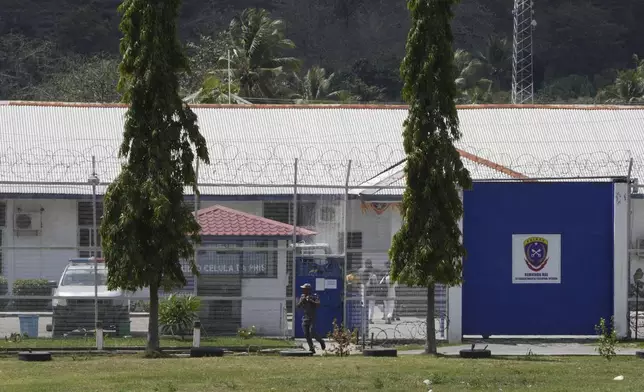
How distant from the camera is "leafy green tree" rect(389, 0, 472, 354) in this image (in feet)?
72.8


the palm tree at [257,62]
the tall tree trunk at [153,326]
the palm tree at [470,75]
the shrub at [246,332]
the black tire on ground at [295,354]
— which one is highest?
the palm tree at [470,75]

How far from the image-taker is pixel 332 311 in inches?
990

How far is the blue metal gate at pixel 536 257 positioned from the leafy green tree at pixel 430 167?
2.78m

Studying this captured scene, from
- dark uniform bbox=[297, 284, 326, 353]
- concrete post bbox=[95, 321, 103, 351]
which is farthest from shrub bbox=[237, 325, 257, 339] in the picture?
concrete post bbox=[95, 321, 103, 351]

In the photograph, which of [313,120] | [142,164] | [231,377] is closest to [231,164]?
[313,120]

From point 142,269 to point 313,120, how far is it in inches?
793

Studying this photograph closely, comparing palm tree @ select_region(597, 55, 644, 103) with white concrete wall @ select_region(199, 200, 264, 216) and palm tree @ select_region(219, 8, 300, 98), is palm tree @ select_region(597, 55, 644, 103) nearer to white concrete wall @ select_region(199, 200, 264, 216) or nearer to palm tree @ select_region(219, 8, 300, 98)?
palm tree @ select_region(219, 8, 300, 98)

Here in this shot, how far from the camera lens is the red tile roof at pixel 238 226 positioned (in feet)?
83.5

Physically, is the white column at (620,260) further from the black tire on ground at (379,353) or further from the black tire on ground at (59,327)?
Answer: the black tire on ground at (59,327)

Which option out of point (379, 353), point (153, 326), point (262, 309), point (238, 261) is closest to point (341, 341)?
point (379, 353)

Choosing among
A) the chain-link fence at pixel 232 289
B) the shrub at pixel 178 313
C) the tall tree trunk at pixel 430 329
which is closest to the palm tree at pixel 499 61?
the chain-link fence at pixel 232 289

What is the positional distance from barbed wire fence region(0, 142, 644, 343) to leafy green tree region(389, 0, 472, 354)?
169 cm

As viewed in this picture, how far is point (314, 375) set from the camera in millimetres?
17859

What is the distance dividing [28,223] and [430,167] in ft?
46.6
